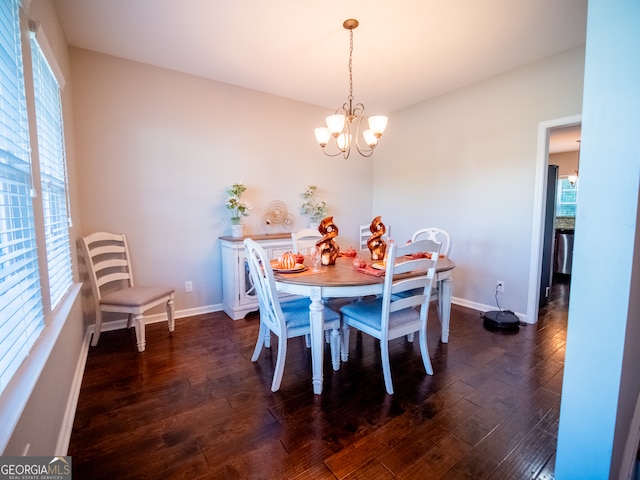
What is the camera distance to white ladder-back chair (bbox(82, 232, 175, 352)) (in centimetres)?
244

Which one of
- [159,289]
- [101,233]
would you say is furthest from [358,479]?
[101,233]

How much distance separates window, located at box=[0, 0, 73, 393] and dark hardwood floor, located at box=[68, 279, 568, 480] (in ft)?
2.39

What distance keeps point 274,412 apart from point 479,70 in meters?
3.62

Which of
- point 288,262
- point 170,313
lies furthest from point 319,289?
point 170,313

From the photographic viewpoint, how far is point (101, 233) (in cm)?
272

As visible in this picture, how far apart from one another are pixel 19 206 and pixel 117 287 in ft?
6.86

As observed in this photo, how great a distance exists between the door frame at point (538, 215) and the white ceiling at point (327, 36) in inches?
27.6

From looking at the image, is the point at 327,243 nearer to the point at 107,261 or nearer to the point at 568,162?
the point at 107,261

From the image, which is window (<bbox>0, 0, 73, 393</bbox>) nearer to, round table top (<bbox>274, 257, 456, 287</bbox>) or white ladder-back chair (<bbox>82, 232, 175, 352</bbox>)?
white ladder-back chair (<bbox>82, 232, 175, 352</bbox>)

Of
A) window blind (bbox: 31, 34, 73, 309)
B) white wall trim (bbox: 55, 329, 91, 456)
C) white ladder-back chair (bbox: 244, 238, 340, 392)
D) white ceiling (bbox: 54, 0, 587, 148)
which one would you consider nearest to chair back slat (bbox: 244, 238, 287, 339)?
white ladder-back chair (bbox: 244, 238, 340, 392)

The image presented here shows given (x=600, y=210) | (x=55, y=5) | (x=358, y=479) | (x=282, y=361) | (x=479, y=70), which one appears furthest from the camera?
(x=479, y=70)

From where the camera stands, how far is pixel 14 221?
1.11 meters

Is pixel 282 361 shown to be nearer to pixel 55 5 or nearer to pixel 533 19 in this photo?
pixel 55 5

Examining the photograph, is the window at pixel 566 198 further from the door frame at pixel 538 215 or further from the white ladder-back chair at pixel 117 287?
the white ladder-back chair at pixel 117 287
